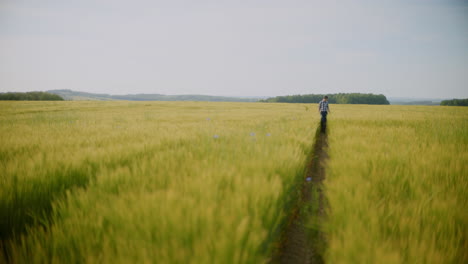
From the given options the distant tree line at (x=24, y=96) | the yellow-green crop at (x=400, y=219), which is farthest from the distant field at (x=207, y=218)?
the distant tree line at (x=24, y=96)

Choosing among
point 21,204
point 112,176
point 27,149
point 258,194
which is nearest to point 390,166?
point 258,194

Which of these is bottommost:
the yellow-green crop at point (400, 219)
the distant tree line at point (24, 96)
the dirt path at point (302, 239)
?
the dirt path at point (302, 239)

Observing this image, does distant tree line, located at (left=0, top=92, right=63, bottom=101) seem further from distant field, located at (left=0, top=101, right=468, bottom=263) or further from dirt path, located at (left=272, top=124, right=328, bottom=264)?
dirt path, located at (left=272, top=124, right=328, bottom=264)

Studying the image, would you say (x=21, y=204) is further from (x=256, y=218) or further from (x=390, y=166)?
(x=390, y=166)

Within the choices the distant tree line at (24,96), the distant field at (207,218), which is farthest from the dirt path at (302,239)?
the distant tree line at (24,96)

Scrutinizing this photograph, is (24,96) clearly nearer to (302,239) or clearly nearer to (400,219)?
(302,239)

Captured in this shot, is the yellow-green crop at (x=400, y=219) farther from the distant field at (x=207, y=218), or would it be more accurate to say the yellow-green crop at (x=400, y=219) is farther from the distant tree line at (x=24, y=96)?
the distant tree line at (x=24, y=96)

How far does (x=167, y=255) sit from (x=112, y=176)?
3.17 ft

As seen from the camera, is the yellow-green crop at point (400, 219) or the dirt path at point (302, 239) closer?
the yellow-green crop at point (400, 219)

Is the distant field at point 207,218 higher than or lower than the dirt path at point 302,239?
higher

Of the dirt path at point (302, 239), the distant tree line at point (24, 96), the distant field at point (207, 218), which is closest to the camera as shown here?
the distant field at point (207, 218)

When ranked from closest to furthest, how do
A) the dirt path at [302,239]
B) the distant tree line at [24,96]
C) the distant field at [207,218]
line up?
1. the distant field at [207,218]
2. the dirt path at [302,239]
3. the distant tree line at [24,96]

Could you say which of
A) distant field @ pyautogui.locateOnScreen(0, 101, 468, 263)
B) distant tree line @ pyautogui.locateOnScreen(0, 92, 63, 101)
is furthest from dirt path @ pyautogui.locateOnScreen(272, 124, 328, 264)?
distant tree line @ pyautogui.locateOnScreen(0, 92, 63, 101)

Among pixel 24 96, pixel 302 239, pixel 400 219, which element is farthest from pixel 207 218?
pixel 24 96
